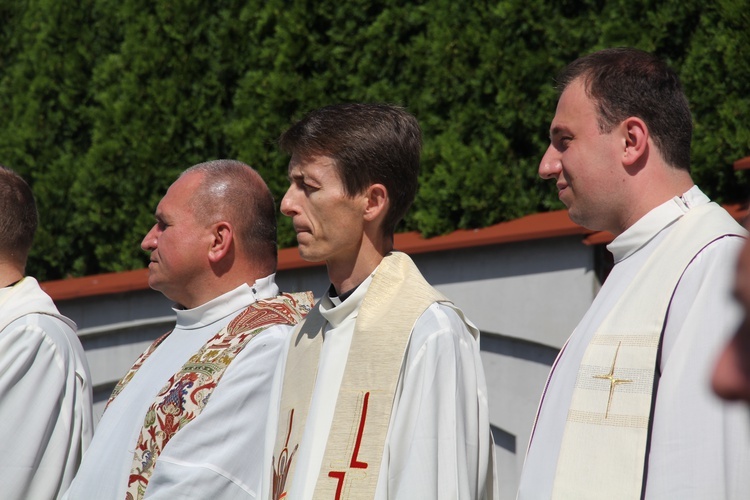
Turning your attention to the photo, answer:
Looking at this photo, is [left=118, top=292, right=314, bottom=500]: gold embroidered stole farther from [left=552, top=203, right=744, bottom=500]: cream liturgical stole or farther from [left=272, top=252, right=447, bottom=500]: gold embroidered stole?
[left=552, top=203, right=744, bottom=500]: cream liturgical stole

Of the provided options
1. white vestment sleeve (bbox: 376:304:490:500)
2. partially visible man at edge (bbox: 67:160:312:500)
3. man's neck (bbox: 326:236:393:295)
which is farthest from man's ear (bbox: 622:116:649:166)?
partially visible man at edge (bbox: 67:160:312:500)

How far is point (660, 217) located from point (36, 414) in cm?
243

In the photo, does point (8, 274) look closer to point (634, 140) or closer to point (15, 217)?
point (15, 217)

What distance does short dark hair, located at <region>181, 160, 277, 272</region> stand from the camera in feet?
12.7

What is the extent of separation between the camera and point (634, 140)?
2.63 meters

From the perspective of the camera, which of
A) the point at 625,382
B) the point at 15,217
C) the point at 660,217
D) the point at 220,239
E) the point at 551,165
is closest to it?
the point at 625,382

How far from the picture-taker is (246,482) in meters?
3.45

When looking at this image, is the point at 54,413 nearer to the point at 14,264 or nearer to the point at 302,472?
the point at 14,264

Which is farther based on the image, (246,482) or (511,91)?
(511,91)

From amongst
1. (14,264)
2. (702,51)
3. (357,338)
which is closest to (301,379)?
(357,338)

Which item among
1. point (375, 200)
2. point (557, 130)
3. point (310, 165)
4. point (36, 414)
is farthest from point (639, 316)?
point (36, 414)

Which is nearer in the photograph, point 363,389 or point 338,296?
point 363,389

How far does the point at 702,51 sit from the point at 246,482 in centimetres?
310

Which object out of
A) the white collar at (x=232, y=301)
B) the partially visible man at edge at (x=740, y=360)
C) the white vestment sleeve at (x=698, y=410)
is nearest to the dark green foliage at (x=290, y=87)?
the white collar at (x=232, y=301)
